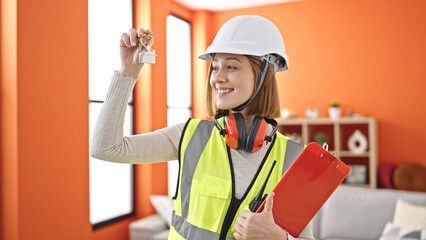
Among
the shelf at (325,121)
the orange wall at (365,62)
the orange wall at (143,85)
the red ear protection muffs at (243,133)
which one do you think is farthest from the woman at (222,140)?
the orange wall at (365,62)

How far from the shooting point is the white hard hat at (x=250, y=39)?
1034mm

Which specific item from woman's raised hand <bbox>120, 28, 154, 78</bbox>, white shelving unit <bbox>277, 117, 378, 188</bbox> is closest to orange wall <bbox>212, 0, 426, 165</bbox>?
white shelving unit <bbox>277, 117, 378, 188</bbox>

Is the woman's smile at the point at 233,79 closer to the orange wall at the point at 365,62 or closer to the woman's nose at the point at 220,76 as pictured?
the woman's nose at the point at 220,76

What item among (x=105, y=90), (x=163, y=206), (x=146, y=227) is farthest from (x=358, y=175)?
(x=105, y=90)

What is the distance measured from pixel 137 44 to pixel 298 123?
3.48m

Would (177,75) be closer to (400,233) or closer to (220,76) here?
(400,233)

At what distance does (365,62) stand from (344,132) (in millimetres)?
795

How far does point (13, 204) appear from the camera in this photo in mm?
2479

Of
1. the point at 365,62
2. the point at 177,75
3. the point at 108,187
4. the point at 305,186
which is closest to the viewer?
the point at 305,186

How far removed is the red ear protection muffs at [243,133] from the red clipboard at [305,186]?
0.47ft

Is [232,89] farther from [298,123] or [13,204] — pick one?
[298,123]

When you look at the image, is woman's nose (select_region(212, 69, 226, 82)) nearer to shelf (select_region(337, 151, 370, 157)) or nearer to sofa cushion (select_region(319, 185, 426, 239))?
sofa cushion (select_region(319, 185, 426, 239))

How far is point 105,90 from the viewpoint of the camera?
11.4ft

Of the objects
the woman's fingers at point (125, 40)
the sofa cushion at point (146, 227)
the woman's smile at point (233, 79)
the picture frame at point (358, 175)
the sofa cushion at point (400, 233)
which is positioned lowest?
the sofa cushion at point (146, 227)
